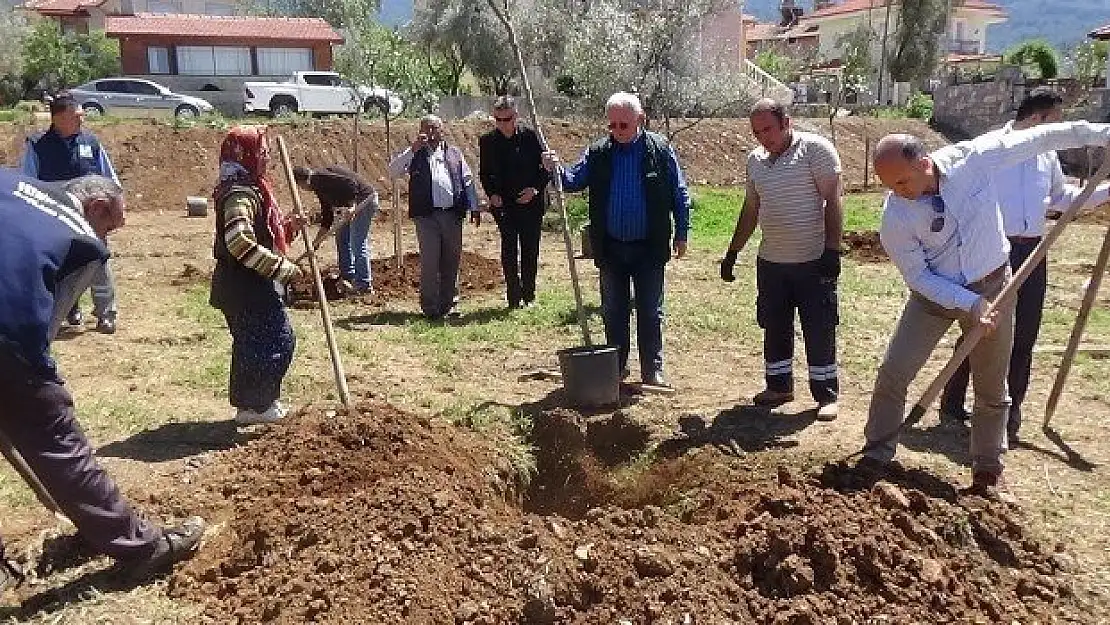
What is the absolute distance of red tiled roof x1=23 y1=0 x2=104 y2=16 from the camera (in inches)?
2111

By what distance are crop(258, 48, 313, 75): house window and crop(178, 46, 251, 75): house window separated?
0.64m

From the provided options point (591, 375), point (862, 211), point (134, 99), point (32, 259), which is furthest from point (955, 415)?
point (134, 99)

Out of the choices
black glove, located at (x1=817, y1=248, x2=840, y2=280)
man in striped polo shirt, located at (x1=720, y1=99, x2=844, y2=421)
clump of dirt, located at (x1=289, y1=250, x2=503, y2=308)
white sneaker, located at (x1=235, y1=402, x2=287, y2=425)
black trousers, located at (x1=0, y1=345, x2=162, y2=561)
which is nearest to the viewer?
black trousers, located at (x1=0, y1=345, x2=162, y2=561)

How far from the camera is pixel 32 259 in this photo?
327cm

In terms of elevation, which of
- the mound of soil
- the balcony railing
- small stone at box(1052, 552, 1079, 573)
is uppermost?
the balcony railing

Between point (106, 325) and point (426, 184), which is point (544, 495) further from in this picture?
point (106, 325)

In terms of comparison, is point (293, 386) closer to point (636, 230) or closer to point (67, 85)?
point (636, 230)

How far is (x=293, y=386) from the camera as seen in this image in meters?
6.45

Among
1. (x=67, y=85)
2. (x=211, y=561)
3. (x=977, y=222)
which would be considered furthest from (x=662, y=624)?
(x=67, y=85)

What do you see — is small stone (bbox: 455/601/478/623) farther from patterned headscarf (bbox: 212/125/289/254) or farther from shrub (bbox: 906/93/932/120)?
shrub (bbox: 906/93/932/120)

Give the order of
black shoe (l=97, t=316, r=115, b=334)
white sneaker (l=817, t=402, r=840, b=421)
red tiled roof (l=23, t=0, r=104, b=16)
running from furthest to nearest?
red tiled roof (l=23, t=0, r=104, b=16)
black shoe (l=97, t=316, r=115, b=334)
white sneaker (l=817, t=402, r=840, b=421)

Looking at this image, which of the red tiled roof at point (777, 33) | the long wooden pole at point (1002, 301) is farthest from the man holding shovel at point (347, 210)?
the red tiled roof at point (777, 33)

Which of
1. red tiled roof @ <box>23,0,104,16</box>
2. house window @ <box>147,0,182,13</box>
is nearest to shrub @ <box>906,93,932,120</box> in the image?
red tiled roof @ <box>23,0,104,16</box>

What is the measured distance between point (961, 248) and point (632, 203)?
211cm
